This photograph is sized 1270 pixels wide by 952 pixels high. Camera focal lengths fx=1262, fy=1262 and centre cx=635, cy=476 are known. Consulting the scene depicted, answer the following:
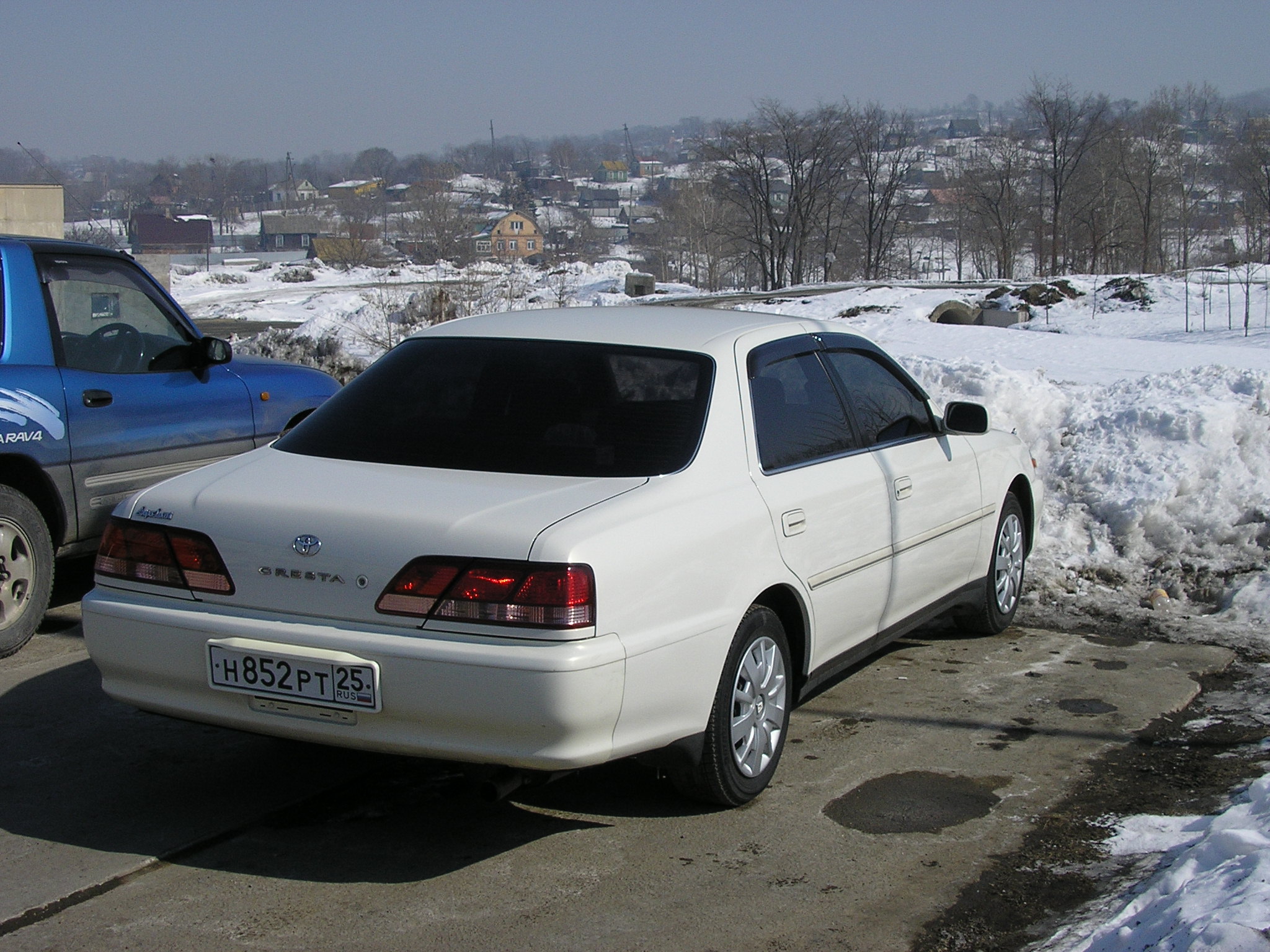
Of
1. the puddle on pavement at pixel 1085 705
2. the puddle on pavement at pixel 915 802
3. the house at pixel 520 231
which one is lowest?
the puddle on pavement at pixel 1085 705

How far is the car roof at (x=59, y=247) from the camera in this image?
240 inches

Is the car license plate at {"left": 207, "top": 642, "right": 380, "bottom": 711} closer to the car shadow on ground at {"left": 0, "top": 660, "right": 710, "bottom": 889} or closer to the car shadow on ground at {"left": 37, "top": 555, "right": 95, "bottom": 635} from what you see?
the car shadow on ground at {"left": 0, "top": 660, "right": 710, "bottom": 889}

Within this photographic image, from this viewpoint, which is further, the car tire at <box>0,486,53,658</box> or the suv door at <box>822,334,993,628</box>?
the car tire at <box>0,486,53,658</box>

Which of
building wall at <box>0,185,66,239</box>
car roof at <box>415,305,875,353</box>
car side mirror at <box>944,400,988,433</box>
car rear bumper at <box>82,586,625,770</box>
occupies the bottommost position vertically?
car rear bumper at <box>82,586,625,770</box>

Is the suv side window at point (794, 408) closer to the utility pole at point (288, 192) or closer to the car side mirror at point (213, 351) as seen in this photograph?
the car side mirror at point (213, 351)

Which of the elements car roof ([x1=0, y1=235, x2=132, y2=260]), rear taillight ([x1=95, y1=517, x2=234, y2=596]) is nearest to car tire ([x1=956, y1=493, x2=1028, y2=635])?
rear taillight ([x1=95, y1=517, x2=234, y2=596])

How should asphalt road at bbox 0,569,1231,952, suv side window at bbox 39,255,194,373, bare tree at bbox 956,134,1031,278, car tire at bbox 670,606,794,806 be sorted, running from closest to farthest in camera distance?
asphalt road at bbox 0,569,1231,952
car tire at bbox 670,606,794,806
suv side window at bbox 39,255,194,373
bare tree at bbox 956,134,1031,278

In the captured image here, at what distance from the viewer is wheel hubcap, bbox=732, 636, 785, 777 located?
3.94m

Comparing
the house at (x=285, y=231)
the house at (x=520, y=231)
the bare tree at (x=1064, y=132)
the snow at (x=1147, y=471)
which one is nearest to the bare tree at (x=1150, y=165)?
the bare tree at (x=1064, y=132)

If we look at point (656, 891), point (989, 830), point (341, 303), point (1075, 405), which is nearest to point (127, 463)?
point (656, 891)

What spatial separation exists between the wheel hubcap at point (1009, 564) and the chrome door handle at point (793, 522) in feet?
7.36

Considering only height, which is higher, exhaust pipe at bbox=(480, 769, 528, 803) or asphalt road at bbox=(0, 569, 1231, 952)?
exhaust pipe at bbox=(480, 769, 528, 803)

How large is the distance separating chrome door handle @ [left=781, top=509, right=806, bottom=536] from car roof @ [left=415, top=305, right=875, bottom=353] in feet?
2.07

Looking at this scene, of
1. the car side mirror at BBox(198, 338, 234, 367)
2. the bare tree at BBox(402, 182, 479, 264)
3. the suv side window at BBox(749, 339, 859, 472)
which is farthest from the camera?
the bare tree at BBox(402, 182, 479, 264)
